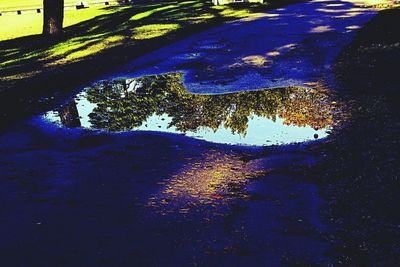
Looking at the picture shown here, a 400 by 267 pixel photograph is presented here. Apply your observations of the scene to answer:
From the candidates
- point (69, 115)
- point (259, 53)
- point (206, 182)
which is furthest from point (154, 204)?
point (259, 53)

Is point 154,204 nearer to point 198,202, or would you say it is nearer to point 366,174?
point 198,202

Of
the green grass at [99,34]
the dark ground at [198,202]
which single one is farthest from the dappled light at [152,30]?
the dark ground at [198,202]

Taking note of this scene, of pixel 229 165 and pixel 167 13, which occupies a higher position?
pixel 167 13

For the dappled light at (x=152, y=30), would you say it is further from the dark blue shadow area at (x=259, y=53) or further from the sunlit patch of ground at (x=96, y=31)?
the dark blue shadow area at (x=259, y=53)

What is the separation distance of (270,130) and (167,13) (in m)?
20.0

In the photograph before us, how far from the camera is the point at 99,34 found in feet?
64.6

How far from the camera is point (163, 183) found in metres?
5.59

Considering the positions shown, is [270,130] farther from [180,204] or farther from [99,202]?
[99,202]

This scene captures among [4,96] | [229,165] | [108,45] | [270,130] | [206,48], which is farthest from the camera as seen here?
[108,45]

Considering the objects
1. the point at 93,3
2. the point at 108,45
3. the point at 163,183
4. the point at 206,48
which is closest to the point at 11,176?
the point at 163,183

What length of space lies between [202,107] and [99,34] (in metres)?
12.7

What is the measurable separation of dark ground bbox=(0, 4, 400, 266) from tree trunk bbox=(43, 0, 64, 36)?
1279 cm

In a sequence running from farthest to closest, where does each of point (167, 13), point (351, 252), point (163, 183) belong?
point (167, 13) < point (163, 183) < point (351, 252)

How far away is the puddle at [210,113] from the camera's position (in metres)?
7.20
